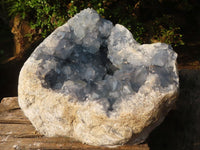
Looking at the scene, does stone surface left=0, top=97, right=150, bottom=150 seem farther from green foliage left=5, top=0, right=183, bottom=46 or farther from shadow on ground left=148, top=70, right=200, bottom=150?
green foliage left=5, top=0, right=183, bottom=46

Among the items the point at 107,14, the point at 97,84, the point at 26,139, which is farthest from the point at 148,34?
the point at 26,139

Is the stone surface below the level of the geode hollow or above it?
below

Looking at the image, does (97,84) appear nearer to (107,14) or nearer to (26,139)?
(26,139)

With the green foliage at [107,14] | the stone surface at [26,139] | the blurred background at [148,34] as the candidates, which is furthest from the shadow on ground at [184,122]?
the green foliage at [107,14]

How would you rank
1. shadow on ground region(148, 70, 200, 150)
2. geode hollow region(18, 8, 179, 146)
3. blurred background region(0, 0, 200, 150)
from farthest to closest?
1. blurred background region(0, 0, 200, 150)
2. shadow on ground region(148, 70, 200, 150)
3. geode hollow region(18, 8, 179, 146)

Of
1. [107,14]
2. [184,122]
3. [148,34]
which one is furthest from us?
[148,34]

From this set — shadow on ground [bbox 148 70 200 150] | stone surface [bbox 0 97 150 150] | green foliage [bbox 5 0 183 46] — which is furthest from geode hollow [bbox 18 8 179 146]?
green foliage [bbox 5 0 183 46]

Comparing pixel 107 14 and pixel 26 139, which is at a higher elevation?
pixel 107 14
